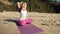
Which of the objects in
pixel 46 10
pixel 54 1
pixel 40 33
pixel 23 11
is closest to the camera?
pixel 40 33

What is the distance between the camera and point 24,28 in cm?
965

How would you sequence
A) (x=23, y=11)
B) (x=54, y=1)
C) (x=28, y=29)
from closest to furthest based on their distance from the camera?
(x=28, y=29)
(x=23, y=11)
(x=54, y=1)

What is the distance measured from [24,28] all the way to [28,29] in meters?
0.21

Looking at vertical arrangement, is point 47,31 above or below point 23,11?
below

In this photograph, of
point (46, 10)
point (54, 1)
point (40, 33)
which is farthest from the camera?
point (54, 1)

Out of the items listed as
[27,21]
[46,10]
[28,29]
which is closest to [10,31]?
[28,29]

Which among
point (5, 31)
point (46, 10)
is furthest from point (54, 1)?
point (5, 31)

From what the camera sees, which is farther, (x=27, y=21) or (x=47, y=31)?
(x=27, y=21)

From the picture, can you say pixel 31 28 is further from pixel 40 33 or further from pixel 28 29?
pixel 40 33

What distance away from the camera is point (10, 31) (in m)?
9.16

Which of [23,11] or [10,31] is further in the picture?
[23,11]

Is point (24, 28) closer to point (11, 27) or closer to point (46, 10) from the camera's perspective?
point (11, 27)

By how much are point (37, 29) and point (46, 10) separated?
10134 mm

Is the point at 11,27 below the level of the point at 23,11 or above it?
below
